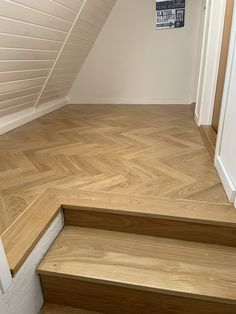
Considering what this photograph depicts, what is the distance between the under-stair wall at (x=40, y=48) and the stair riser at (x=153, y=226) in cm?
130

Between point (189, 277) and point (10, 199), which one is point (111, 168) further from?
point (189, 277)

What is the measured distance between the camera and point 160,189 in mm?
1330

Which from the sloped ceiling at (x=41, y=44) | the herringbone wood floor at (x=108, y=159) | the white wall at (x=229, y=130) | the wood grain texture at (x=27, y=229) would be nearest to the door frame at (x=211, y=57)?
the herringbone wood floor at (x=108, y=159)

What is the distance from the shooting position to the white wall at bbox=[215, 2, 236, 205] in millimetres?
1202

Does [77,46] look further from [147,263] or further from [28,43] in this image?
[147,263]

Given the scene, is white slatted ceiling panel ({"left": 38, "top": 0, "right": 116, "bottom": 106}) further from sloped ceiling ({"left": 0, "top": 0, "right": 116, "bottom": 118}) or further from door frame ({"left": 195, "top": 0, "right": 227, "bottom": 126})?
door frame ({"left": 195, "top": 0, "right": 227, "bottom": 126})

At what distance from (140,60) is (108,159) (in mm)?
2266

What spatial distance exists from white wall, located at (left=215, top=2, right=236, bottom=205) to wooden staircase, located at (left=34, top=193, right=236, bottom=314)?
0.54 ft

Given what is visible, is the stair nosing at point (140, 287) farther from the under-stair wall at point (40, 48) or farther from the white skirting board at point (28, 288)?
the under-stair wall at point (40, 48)

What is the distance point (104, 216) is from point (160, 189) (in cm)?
35

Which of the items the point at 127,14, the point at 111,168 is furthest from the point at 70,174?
the point at 127,14

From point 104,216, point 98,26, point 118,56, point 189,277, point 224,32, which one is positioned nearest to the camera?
point 189,277

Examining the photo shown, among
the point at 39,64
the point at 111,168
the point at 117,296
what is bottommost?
the point at 117,296

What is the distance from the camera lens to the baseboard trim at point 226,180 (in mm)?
1176
